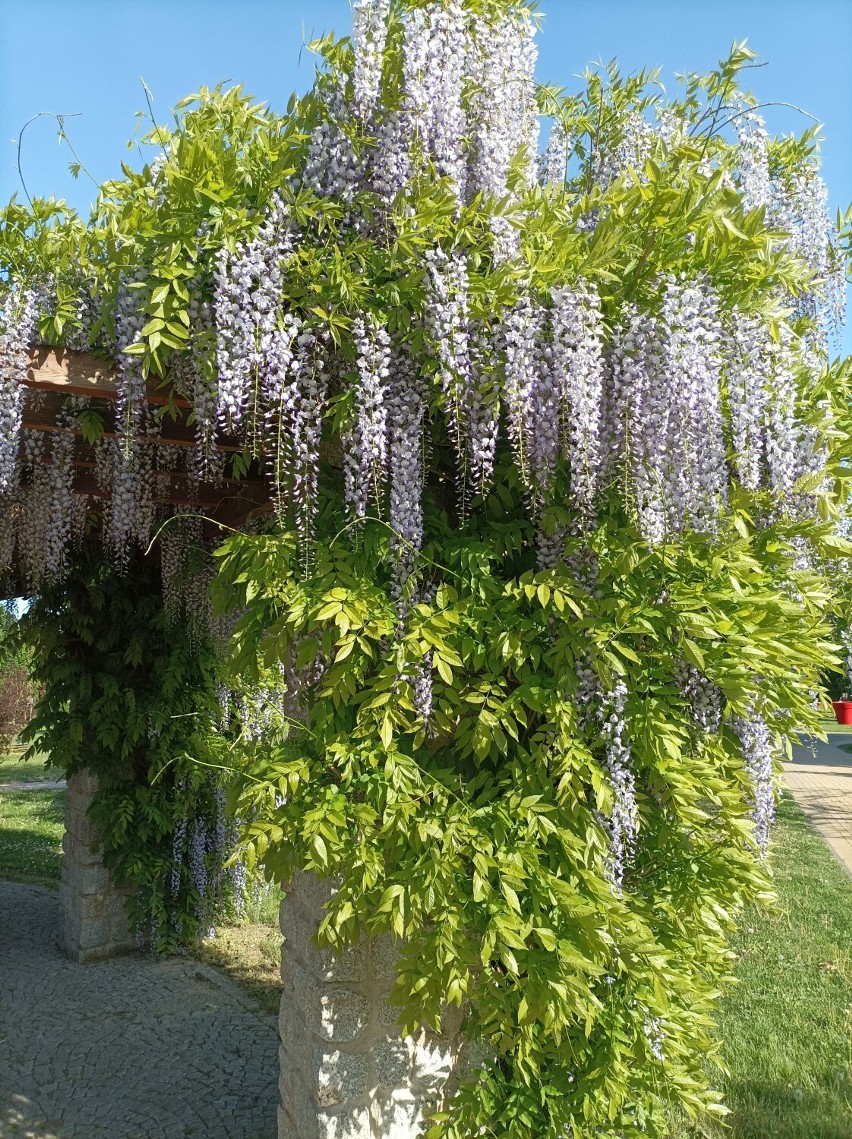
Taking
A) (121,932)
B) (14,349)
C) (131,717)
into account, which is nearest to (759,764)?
(14,349)

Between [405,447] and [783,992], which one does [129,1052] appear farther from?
[405,447]

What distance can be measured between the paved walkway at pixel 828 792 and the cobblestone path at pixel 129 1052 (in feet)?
14.7

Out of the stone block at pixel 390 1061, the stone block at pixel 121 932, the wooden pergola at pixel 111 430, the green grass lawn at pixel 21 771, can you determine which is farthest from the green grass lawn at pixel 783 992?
the green grass lawn at pixel 21 771

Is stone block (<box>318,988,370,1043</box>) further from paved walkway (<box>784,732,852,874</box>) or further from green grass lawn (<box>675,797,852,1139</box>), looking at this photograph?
paved walkway (<box>784,732,852,874</box>)

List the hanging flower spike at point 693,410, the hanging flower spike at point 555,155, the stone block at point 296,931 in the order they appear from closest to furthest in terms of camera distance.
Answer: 1. the hanging flower spike at point 693,410
2. the stone block at point 296,931
3. the hanging flower spike at point 555,155

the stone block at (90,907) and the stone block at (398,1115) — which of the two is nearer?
the stone block at (398,1115)

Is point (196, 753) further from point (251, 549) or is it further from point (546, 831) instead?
point (546, 831)

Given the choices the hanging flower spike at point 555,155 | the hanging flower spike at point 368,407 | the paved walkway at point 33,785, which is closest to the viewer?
the hanging flower spike at point 368,407

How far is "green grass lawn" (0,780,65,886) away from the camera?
25.5 ft

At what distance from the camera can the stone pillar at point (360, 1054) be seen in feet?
7.82

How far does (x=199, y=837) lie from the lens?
5547mm

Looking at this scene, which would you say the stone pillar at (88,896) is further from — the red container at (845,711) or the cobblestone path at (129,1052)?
the red container at (845,711)

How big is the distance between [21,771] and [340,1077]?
44.6ft

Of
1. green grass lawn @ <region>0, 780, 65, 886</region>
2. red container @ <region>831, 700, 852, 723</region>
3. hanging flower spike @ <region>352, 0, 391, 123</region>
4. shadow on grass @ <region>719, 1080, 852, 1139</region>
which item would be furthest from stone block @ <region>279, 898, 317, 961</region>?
red container @ <region>831, 700, 852, 723</region>
